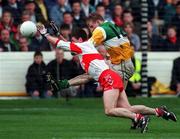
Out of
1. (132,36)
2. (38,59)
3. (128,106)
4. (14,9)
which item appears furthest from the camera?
(132,36)

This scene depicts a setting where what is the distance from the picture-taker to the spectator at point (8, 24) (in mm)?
22656

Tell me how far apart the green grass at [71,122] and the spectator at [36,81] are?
1.05m

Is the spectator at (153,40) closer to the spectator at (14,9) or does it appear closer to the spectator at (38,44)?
the spectator at (38,44)

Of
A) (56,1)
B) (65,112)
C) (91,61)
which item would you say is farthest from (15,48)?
(91,61)

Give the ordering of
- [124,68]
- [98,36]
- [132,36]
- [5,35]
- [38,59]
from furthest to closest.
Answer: [132,36], [5,35], [38,59], [124,68], [98,36]

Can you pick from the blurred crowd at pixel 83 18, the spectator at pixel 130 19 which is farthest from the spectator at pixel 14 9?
the spectator at pixel 130 19

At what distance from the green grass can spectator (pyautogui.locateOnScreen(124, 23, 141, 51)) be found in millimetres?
2470

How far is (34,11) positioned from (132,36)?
271cm

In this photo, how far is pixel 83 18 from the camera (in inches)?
941

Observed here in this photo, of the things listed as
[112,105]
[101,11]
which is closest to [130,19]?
[101,11]

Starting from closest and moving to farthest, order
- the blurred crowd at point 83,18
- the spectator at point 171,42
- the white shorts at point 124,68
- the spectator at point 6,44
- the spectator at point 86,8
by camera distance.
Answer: the white shorts at point 124,68
the spectator at point 6,44
the blurred crowd at point 83,18
the spectator at point 86,8
the spectator at point 171,42

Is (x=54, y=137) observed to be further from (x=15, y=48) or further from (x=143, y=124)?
(x=15, y=48)

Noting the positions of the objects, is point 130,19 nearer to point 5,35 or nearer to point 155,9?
Answer: point 155,9

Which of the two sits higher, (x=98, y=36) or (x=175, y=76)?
(x=98, y=36)
